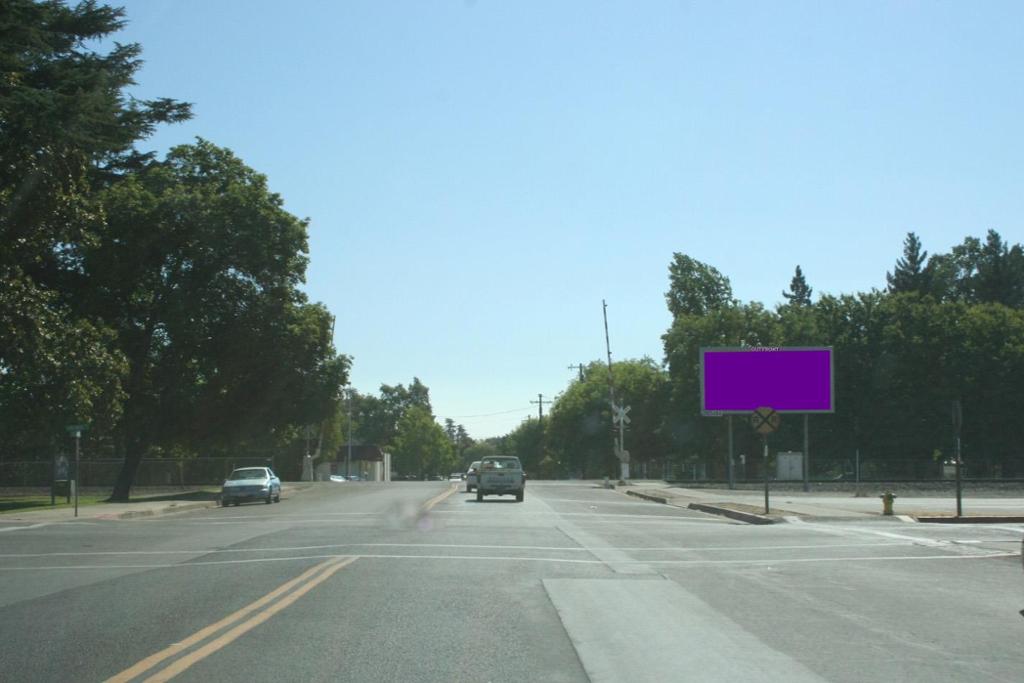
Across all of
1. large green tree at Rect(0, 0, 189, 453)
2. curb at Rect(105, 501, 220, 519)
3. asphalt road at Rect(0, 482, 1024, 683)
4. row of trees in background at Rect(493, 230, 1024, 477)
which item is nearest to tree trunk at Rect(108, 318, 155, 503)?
large green tree at Rect(0, 0, 189, 453)

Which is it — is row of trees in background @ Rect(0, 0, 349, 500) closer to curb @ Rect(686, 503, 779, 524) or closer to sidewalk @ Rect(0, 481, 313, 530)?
sidewalk @ Rect(0, 481, 313, 530)

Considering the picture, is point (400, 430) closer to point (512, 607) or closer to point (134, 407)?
point (134, 407)

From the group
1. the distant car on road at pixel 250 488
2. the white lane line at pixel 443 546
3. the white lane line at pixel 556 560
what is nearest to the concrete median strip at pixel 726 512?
the white lane line at pixel 443 546

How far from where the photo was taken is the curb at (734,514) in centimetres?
2667

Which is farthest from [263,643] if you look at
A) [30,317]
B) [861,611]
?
[30,317]

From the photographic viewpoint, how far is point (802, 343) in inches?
2867

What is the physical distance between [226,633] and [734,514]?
2145 centimetres

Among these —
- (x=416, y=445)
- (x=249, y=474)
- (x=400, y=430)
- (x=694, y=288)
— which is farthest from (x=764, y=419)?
(x=400, y=430)

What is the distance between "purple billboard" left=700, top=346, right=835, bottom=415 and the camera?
48.0 metres

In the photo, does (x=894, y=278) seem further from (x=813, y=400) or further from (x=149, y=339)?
(x=149, y=339)

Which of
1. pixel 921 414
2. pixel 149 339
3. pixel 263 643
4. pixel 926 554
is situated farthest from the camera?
pixel 921 414

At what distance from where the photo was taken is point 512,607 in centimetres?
1135

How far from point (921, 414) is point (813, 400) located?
82.1 ft

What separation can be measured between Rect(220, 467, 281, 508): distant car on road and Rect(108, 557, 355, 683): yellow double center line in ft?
83.1
